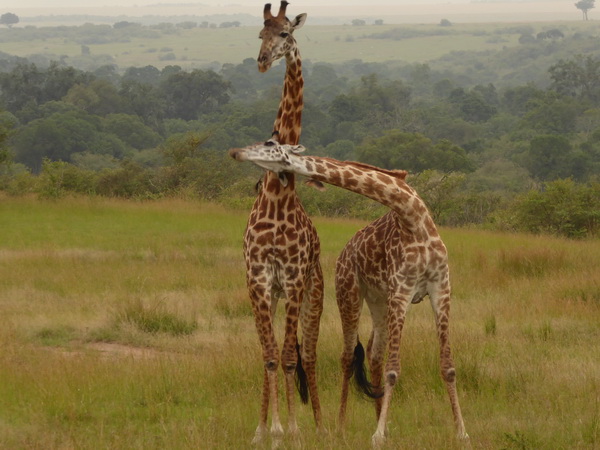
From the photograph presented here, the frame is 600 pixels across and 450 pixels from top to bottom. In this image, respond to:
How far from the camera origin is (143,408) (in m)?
7.55

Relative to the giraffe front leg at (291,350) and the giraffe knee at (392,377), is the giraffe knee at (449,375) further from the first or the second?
the giraffe front leg at (291,350)

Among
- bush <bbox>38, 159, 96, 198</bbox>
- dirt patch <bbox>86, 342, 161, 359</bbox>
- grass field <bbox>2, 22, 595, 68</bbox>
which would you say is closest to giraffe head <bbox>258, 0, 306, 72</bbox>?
dirt patch <bbox>86, 342, 161, 359</bbox>

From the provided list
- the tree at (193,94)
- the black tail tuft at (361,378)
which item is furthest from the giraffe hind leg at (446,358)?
the tree at (193,94)

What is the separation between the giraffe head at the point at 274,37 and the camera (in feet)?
19.0

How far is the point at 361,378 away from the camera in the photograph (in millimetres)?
6785

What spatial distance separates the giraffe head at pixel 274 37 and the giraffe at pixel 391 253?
0.62 metres

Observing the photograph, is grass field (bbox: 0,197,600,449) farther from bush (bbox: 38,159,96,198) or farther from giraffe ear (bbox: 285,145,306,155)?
bush (bbox: 38,159,96,198)

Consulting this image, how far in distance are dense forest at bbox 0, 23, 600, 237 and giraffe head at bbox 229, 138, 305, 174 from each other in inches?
632

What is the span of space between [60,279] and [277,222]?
26.7 feet

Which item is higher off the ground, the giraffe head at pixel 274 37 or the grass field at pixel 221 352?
the giraffe head at pixel 274 37

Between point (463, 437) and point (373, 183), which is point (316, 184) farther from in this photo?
point (463, 437)

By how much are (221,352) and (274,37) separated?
4099mm

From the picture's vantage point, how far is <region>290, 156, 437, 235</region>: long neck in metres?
5.66

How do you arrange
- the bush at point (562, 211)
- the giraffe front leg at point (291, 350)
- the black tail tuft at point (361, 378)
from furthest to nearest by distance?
the bush at point (562, 211)
the black tail tuft at point (361, 378)
the giraffe front leg at point (291, 350)
